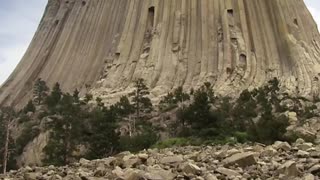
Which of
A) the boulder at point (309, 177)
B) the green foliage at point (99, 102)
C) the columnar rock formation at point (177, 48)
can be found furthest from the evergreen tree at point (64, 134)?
the boulder at point (309, 177)

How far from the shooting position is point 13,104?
167 ft

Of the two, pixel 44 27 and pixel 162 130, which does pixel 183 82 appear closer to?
pixel 162 130

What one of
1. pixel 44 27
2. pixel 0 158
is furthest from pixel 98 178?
pixel 44 27

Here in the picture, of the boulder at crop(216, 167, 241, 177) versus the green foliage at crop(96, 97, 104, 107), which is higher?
the green foliage at crop(96, 97, 104, 107)

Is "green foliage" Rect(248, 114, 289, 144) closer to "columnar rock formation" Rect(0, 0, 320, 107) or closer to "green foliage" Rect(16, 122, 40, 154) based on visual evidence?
"green foliage" Rect(16, 122, 40, 154)

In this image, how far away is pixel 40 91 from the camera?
4772 cm

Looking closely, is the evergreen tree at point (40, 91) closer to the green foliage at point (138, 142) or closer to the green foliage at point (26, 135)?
the green foliage at point (26, 135)

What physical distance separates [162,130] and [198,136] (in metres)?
6.86

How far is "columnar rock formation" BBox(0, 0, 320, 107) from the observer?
45000 millimetres

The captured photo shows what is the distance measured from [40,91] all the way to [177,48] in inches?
467

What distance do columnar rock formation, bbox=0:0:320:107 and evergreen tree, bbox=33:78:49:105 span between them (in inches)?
84.3

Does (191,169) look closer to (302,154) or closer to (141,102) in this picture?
(302,154)

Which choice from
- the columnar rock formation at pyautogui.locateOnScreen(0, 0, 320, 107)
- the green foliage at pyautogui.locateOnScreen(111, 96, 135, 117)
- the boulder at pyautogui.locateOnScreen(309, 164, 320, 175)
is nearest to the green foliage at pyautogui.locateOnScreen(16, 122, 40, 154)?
the green foliage at pyautogui.locateOnScreen(111, 96, 135, 117)

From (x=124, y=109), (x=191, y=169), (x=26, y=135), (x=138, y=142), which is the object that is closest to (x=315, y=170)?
(x=191, y=169)
